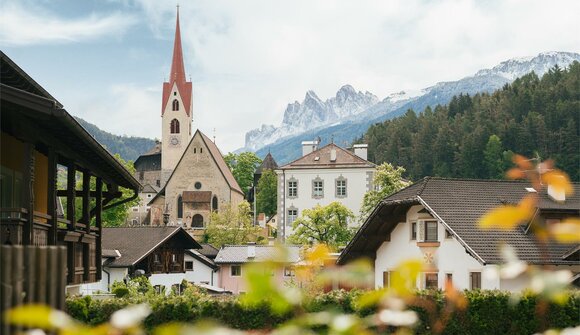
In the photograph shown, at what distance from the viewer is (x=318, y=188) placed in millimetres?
64062

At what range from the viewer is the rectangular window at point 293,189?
64312 mm

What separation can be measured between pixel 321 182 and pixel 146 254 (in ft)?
88.0

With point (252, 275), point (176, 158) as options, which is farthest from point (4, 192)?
point (176, 158)

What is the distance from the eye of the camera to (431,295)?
18797 millimetres

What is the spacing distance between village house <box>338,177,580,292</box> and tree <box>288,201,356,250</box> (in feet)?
67.7

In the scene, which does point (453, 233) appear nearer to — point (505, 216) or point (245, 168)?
point (505, 216)

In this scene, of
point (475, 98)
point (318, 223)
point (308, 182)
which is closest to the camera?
point (318, 223)

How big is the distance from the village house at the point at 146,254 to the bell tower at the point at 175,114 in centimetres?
7626

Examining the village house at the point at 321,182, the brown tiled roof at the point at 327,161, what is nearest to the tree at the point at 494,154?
the brown tiled roof at the point at 327,161

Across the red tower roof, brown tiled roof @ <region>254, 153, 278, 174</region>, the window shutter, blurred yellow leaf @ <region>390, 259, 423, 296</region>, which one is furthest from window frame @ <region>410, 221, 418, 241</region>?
the red tower roof

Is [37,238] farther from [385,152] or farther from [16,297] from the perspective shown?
[385,152]

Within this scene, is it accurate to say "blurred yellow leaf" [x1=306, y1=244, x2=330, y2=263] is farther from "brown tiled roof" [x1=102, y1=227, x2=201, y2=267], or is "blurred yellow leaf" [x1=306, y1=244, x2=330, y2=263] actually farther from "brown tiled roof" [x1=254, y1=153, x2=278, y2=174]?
"brown tiled roof" [x1=254, y1=153, x2=278, y2=174]

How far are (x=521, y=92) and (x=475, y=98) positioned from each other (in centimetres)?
1330

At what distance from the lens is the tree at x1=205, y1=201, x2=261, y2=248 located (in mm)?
70875
